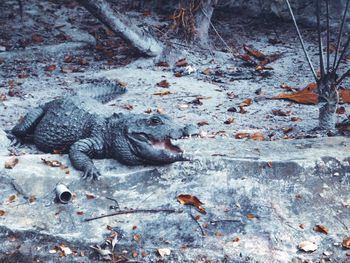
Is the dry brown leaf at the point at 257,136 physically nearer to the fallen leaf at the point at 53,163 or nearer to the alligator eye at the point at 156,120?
the alligator eye at the point at 156,120

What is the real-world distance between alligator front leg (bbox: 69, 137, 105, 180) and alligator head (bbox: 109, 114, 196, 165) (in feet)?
0.56

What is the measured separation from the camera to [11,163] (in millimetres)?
5223

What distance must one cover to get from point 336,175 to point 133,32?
4.61m

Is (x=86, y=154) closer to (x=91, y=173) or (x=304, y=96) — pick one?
(x=91, y=173)

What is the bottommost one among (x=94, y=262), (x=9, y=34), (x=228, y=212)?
(x=9, y=34)

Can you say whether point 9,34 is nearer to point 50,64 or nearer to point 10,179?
point 50,64

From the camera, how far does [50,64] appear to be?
355 inches

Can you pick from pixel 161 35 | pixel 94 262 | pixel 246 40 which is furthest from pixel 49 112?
pixel 246 40

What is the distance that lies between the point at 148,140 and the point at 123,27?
3700 mm

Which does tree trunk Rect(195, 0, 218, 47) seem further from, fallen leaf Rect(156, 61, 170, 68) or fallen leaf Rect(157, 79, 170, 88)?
fallen leaf Rect(157, 79, 170, 88)

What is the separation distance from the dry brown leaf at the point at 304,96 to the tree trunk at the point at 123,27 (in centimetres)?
247

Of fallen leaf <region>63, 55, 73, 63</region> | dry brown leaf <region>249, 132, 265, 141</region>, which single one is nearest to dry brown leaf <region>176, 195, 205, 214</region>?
dry brown leaf <region>249, 132, 265, 141</region>

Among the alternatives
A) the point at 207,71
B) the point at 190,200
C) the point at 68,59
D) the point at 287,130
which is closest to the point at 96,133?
the point at 190,200

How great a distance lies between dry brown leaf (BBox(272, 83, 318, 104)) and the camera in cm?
706
